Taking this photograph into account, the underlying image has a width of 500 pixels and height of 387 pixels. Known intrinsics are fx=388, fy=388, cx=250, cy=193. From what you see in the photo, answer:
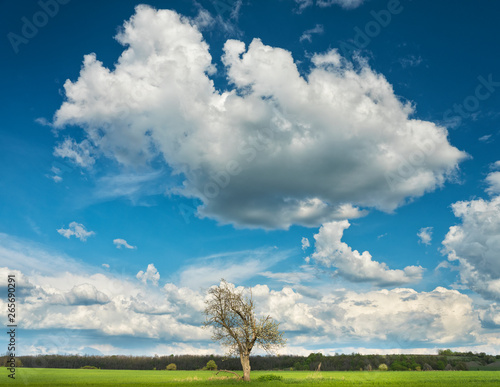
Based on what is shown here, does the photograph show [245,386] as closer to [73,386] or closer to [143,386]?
[143,386]

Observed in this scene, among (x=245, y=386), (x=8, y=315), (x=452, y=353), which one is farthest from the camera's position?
(x=452, y=353)

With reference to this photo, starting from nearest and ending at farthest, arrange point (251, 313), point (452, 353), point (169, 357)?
point (251, 313) < point (169, 357) < point (452, 353)

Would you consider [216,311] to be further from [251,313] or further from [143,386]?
[143,386]

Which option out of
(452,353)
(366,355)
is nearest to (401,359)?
(366,355)

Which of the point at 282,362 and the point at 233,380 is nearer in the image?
the point at 233,380

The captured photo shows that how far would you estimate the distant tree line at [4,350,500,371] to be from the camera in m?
144

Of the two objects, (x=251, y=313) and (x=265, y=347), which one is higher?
(x=251, y=313)

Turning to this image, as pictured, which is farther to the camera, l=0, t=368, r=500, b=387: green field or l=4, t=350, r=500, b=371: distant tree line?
l=4, t=350, r=500, b=371: distant tree line

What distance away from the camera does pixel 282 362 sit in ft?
539

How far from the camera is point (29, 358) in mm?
150000

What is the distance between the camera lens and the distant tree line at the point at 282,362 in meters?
144

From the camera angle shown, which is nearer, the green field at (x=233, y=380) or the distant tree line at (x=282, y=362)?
the green field at (x=233, y=380)

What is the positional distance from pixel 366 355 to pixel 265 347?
13571cm

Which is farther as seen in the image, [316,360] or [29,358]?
[316,360]
